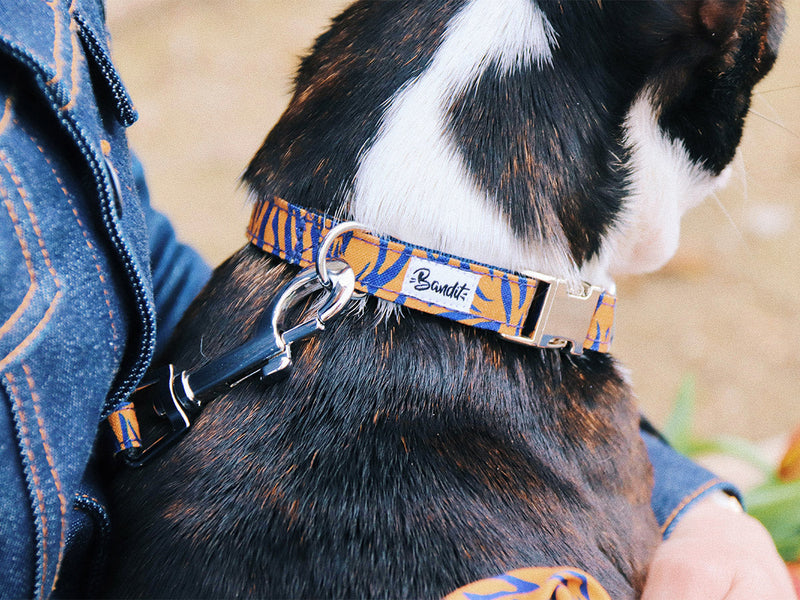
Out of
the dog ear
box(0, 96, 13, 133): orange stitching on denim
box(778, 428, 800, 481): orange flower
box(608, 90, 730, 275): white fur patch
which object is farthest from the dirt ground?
box(0, 96, 13, 133): orange stitching on denim

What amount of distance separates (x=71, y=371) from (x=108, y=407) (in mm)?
122

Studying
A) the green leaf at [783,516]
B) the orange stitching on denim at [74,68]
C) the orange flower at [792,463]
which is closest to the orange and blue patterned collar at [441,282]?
the orange stitching on denim at [74,68]

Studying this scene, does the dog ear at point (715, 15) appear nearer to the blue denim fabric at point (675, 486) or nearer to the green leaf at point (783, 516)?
the blue denim fabric at point (675, 486)

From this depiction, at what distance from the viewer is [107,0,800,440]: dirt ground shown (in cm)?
284

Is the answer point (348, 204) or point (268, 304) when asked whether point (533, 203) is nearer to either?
point (348, 204)

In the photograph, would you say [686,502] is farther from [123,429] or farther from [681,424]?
[123,429]

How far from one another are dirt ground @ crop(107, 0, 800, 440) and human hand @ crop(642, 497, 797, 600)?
4.87ft

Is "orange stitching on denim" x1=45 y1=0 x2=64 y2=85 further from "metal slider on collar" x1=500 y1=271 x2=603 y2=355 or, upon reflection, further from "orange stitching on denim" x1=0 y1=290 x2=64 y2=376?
"metal slider on collar" x1=500 y1=271 x2=603 y2=355

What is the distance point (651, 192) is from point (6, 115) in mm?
685

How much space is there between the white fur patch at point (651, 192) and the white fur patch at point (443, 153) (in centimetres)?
15

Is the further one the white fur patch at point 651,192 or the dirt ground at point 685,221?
the dirt ground at point 685,221

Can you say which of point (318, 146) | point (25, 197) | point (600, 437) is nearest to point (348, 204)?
point (318, 146)

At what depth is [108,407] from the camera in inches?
30.0

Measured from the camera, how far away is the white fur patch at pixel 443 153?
29.0 inches
